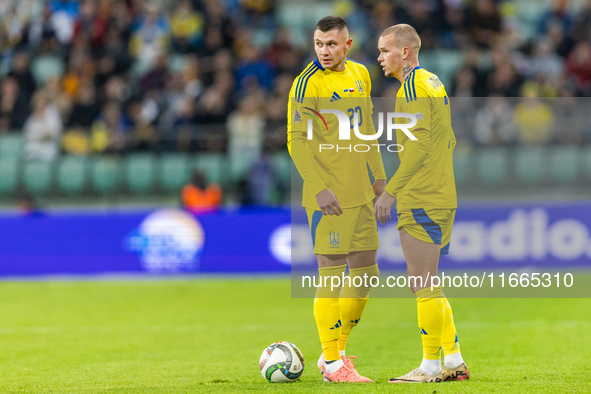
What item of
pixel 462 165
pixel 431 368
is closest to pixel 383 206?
pixel 431 368

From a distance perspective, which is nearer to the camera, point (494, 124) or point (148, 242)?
point (494, 124)

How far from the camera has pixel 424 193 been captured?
5.04 metres

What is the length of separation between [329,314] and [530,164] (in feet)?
24.4

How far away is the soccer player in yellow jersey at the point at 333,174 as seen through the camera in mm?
5137

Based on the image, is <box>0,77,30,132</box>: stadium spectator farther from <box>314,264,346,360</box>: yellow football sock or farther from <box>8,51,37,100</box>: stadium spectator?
<box>314,264,346,360</box>: yellow football sock

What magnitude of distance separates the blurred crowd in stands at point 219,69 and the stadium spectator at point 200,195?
1.87ft

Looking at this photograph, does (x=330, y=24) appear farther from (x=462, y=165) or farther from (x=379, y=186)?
(x=462, y=165)

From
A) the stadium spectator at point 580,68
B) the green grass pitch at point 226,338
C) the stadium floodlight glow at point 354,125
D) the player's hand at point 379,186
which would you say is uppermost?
the stadium spectator at point 580,68

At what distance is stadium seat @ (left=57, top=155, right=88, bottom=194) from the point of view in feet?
41.3

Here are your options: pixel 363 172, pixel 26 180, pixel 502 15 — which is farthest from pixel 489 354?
pixel 502 15

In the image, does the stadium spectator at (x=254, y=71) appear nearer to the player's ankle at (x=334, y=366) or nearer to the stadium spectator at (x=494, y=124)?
the stadium spectator at (x=494, y=124)

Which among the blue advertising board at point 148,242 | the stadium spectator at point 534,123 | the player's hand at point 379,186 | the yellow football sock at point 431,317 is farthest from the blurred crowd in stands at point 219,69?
the yellow football sock at point 431,317

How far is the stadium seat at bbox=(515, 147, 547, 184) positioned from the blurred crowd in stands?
0.70ft

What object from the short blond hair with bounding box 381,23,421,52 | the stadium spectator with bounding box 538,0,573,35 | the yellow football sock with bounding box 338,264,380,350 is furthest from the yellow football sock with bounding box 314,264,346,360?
the stadium spectator with bounding box 538,0,573,35
